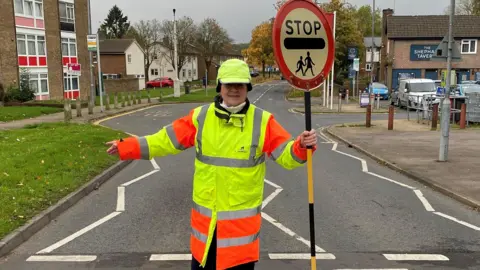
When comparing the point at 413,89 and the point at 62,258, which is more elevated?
the point at 413,89

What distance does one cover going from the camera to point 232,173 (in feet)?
10.5

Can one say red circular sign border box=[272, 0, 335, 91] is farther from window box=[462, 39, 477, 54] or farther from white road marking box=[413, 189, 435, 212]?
window box=[462, 39, 477, 54]

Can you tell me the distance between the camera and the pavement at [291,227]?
5270 millimetres

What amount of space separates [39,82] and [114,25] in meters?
65.5

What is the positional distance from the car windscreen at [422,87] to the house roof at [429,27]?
1867 cm

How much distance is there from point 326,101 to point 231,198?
30.3 metres

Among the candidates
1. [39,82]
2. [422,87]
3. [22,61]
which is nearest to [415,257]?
[422,87]

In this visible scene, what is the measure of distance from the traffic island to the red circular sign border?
514 cm

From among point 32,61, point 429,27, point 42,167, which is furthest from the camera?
point 429,27

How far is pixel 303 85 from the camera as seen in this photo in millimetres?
3652

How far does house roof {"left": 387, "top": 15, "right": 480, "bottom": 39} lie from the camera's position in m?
45.3

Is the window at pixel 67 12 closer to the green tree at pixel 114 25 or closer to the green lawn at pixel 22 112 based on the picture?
the green lawn at pixel 22 112

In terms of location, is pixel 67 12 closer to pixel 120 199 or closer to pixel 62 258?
pixel 120 199

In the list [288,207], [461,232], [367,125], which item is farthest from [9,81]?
[461,232]
